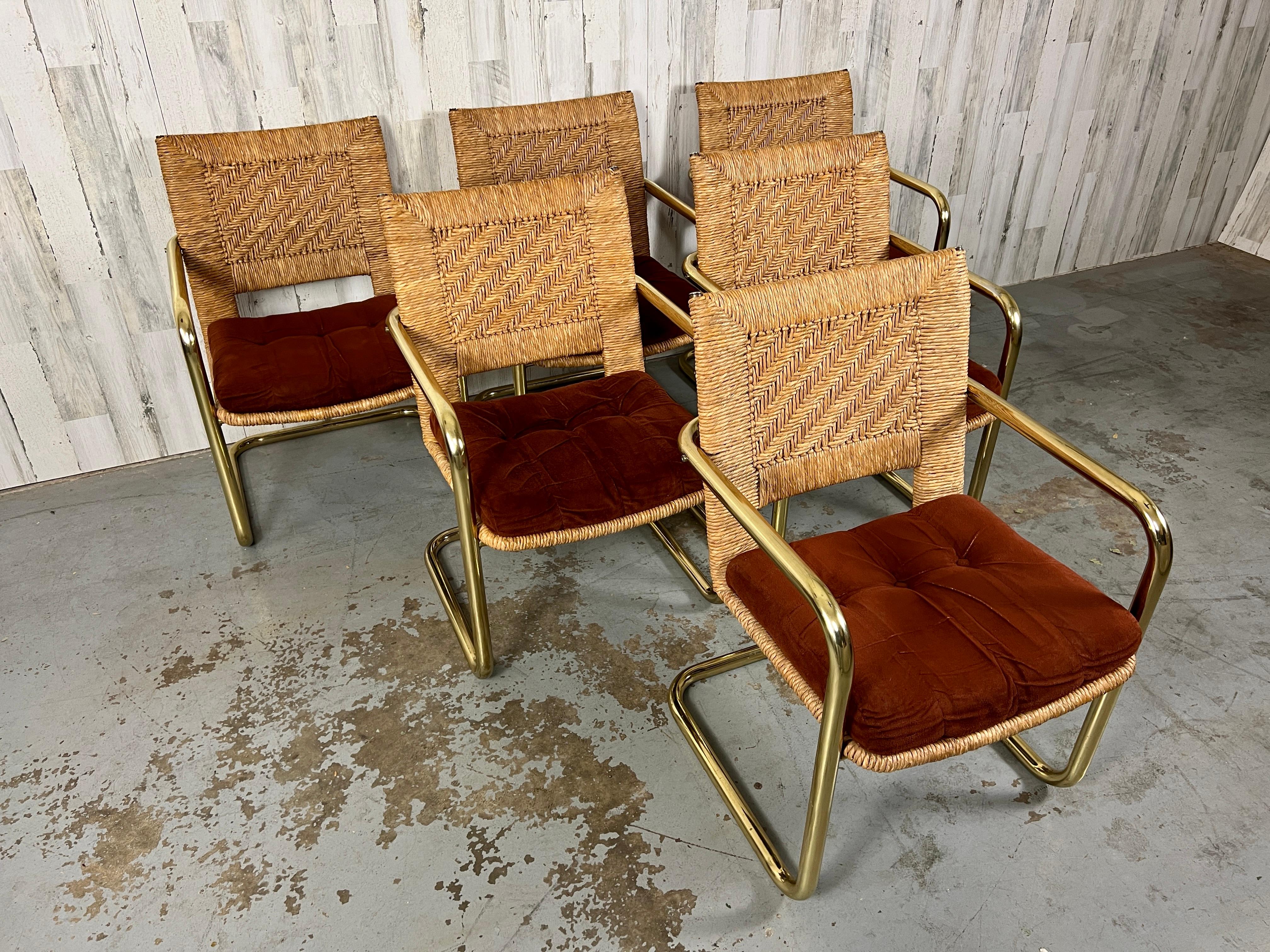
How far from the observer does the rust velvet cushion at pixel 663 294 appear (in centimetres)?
236

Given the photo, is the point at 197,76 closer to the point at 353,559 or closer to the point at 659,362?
the point at 353,559

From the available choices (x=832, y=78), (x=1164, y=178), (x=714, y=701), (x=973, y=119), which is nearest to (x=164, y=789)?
(x=714, y=701)

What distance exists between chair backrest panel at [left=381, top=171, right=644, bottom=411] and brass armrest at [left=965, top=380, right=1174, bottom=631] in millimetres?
635

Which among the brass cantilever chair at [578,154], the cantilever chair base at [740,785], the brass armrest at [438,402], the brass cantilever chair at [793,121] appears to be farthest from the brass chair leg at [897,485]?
the brass armrest at [438,402]

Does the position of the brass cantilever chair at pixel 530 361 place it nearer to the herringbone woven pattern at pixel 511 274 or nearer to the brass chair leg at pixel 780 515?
the herringbone woven pattern at pixel 511 274

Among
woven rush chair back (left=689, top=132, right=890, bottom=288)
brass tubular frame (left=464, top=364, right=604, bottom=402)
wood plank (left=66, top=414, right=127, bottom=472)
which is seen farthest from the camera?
brass tubular frame (left=464, top=364, right=604, bottom=402)

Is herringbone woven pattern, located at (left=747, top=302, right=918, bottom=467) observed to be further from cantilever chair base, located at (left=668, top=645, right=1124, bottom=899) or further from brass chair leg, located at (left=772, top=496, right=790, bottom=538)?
cantilever chair base, located at (left=668, top=645, right=1124, bottom=899)

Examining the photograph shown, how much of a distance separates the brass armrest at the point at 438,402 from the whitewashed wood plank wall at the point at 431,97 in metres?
0.93

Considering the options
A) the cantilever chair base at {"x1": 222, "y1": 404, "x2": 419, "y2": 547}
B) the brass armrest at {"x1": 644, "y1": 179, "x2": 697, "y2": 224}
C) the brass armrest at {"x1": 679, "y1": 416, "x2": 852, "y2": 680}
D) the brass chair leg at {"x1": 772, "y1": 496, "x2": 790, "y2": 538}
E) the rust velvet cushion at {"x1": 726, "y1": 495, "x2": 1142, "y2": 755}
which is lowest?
the cantilever chair base at {"x1": 222, "y1": 404, "x2": 419, "y2": 547}

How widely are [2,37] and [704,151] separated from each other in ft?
5.63

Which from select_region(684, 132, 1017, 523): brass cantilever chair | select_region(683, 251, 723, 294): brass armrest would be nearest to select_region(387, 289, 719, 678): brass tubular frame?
select_region(683, 251, 723, 294): brass armrest

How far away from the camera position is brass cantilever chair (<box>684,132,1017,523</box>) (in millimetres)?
2135

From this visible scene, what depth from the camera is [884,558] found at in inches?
61.4

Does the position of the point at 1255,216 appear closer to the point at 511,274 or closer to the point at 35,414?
the point at 511,274
